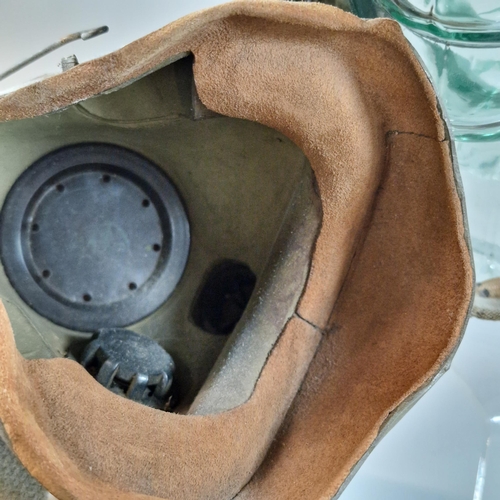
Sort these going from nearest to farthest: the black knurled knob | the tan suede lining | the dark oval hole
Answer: the tan suede lining < the black knurled knob < the dark oval hole

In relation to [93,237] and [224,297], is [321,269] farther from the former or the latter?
[93,237]

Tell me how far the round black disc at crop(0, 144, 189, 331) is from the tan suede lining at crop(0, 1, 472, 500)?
23 cm

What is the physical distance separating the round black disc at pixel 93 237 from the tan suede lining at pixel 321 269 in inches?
9.2

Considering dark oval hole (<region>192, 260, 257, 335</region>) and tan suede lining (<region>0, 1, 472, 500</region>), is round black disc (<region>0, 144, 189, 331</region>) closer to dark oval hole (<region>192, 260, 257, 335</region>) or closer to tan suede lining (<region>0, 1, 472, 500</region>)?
dark oval hole (<region>192, 260, 257, 335</region>)

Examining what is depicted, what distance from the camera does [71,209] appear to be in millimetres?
757

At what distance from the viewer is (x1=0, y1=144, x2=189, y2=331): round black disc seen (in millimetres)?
733

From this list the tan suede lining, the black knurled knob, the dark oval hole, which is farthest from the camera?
the dark oval hole

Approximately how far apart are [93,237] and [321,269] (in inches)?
13.4

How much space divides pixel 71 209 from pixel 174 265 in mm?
162

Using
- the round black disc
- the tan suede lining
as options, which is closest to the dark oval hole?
the round black disc

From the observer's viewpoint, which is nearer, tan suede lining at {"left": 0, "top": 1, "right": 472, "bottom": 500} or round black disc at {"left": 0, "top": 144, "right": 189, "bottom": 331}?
tan suede lining at {"left": 0, "top": 1, "right": 472, "bottom": 500}

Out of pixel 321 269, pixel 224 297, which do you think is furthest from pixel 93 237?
pixel 321 269

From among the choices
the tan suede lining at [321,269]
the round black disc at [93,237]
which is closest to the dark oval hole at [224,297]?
the round black disc at [93,237]

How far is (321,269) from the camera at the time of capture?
0.60 meters
